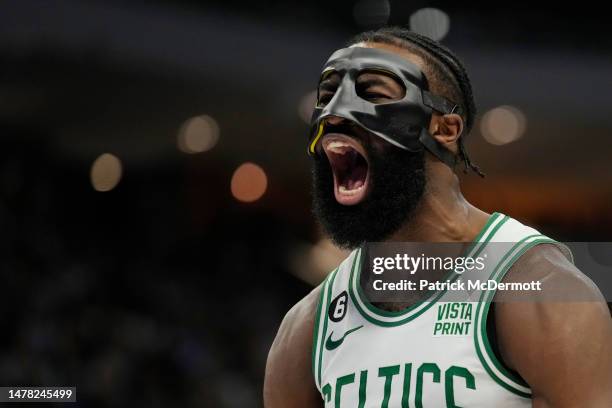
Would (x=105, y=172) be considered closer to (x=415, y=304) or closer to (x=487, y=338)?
(x=415, y=304)

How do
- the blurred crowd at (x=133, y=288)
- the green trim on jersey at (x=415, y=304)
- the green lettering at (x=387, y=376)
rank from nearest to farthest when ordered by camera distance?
the green lettering at (x=387, y=376)
the green trim on jersey at (x=415, y=304)
the blurred crowd at (x=133, y=288)

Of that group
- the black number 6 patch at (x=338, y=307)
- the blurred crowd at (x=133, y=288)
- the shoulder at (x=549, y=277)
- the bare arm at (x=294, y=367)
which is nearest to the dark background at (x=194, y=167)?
the blurred crowd at (x=133, y=288)

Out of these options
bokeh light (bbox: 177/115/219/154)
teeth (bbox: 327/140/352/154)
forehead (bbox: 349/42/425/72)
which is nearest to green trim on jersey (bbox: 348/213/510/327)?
teeth (bbox: 327/140/352/154)

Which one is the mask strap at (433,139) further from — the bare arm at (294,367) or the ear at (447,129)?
the bare arm at (294,367)

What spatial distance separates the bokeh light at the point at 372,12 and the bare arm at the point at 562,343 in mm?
5572

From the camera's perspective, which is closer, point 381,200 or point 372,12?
point 381,200

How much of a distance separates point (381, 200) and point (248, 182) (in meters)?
5.24

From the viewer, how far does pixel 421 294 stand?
97.3 inches

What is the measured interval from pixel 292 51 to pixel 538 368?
627 centimetres

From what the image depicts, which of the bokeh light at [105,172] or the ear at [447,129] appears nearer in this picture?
the ear at [447,129]

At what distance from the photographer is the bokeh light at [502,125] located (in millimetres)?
7785

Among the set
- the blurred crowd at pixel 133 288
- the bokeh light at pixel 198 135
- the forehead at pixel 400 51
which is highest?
the bokeh light at pixel 198 135

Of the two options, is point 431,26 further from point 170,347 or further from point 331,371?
point 331,371

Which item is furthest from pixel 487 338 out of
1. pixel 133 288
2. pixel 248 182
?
pixel 248 182
